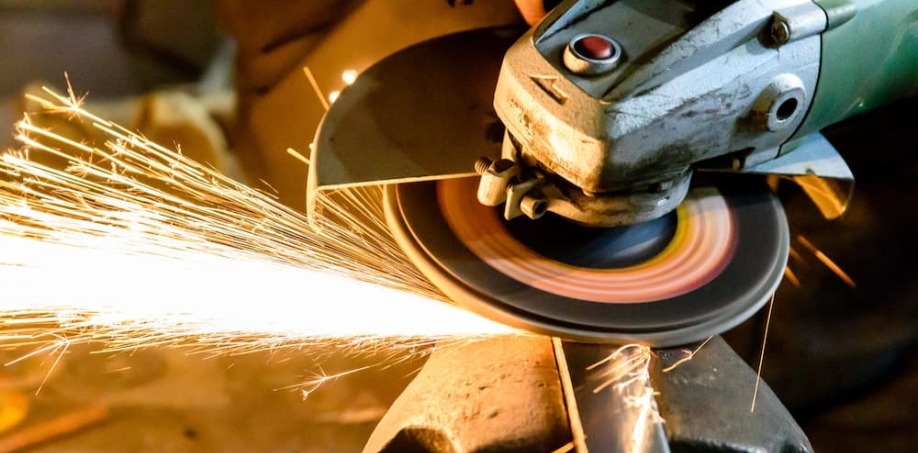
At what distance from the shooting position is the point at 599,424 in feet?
3.07

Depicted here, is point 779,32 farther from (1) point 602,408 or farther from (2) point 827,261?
(2) point 827,261

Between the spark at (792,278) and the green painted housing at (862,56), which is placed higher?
the green painted housing at (862,56)

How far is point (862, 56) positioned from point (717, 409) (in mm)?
488

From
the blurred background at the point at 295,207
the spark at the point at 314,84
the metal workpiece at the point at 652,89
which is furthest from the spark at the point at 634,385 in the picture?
the spark at the point at 314,84

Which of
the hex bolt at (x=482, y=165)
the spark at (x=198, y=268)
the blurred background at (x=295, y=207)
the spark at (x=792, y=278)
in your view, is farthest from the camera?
the spark at (x=792, y=278)

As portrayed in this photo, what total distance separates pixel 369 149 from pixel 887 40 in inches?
27.4

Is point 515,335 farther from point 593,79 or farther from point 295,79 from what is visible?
point 295,79

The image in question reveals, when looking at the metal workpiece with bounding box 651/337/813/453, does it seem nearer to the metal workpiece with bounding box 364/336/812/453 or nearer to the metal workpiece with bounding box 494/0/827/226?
the metal workpiece with bounding box 364/336/812/453

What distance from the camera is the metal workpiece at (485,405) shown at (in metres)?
0.99

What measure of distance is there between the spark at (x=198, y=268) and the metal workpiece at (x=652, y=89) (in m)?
0.38

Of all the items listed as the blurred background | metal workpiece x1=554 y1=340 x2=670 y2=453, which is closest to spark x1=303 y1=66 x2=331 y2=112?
the blurred background

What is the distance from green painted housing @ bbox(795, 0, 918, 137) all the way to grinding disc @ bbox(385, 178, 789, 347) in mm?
181

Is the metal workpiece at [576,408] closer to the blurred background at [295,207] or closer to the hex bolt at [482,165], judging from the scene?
the hex bolt at [482,165]

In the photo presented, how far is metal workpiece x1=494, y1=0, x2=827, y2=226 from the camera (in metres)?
0.84
